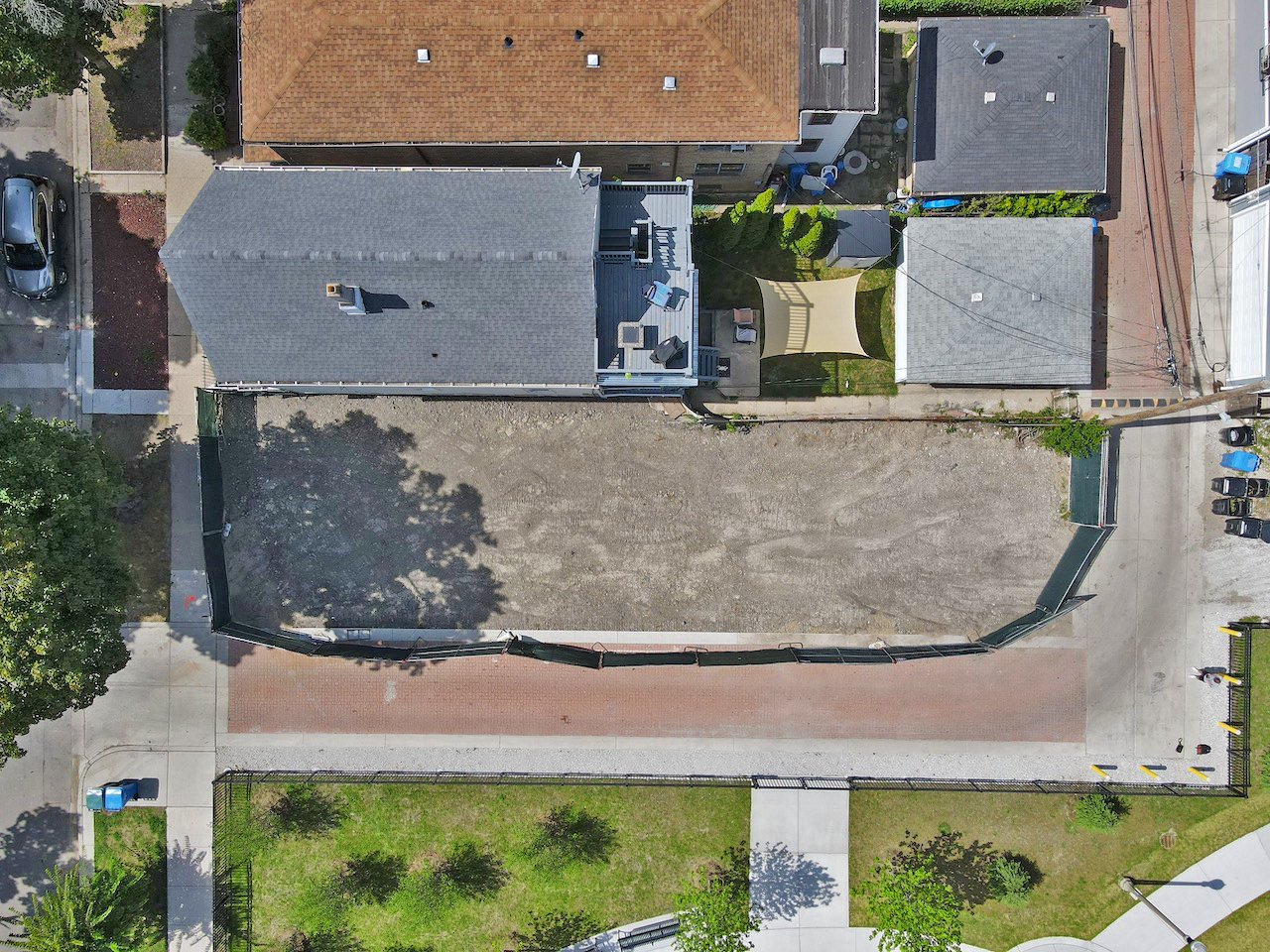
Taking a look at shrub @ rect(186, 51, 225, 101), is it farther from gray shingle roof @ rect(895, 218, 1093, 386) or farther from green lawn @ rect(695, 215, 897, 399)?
gray shingle roof @ rect(895, 218, 1093, 386)

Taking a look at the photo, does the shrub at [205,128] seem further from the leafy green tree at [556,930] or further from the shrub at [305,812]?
the leafy green tree at [556,930]

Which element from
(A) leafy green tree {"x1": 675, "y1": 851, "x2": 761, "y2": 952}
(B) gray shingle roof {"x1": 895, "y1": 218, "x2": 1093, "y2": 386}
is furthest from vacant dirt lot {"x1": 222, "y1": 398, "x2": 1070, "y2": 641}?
(A) leafy green tree {"x1": 675, "y1": 851, "x2": 761, "y2": 952}

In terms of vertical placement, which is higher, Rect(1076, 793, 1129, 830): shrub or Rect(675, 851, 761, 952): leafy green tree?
Rect(1076, 793, 1129, 830): shrub

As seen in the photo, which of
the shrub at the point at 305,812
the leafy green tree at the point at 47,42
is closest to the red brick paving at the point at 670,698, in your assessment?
the shrub at the point at 305,812

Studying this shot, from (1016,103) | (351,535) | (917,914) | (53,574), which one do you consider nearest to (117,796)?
(53,574)

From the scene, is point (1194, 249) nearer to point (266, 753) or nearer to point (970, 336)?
point (970, 336)

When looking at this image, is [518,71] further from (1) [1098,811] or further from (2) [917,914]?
(1) [1098,811]

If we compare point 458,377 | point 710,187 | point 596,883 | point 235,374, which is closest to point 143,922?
point 596,883
